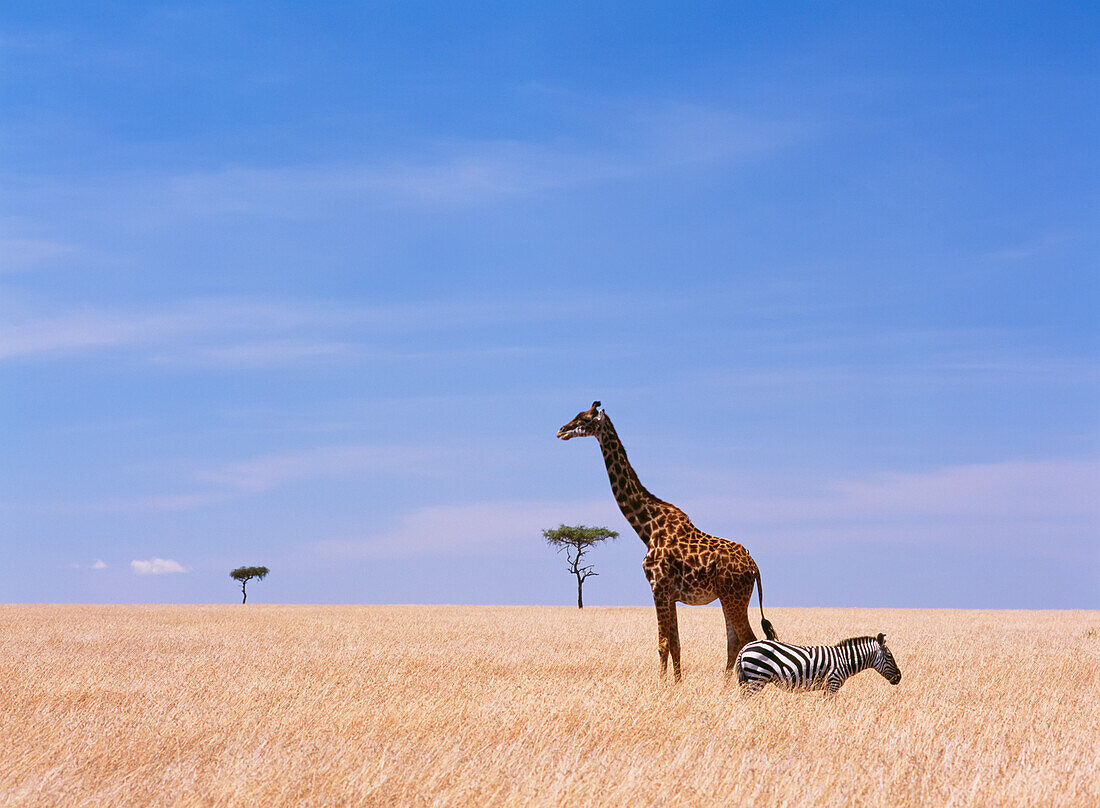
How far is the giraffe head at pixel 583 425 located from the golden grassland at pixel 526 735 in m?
4.17

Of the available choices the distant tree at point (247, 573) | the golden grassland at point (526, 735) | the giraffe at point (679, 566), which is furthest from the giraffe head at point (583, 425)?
the distant tree at point (247, 573)

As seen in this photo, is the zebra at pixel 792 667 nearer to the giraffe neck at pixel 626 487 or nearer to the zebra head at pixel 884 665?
the zebra head at pixel 884 665

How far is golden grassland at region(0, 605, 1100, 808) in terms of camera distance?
8.92 m

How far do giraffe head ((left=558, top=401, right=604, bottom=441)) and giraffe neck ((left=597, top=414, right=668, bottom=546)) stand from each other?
0.14m

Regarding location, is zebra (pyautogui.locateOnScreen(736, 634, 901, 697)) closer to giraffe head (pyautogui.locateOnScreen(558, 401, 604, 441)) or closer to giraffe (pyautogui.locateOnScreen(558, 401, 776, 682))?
giraffe (pyautogui.locateOnScreen(558, 401, 776, 682))

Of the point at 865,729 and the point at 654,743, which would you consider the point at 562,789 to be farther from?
the point at 865,729

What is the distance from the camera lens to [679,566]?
16.4 m

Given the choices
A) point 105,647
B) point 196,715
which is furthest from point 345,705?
point 105,647

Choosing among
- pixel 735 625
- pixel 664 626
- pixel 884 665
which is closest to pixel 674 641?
pixel 664 626

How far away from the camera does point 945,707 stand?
1408 cm

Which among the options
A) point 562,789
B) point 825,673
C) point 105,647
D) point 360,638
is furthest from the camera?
point 360,638

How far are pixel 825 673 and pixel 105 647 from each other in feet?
67.2

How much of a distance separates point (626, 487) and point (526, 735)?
693 cm

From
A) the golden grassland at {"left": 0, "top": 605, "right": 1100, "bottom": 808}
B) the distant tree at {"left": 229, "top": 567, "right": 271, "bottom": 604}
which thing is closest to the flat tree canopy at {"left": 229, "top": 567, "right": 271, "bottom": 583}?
the distant tree at {"left": 229, "top": 567, "right": 271, "bottom": 604}
